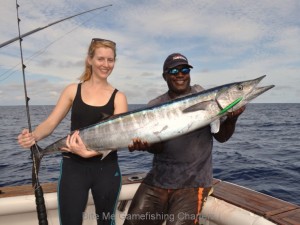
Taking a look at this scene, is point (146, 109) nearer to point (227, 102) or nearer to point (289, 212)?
point (227, 102)

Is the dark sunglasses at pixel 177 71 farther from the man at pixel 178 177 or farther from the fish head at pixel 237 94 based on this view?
the fish head at pixel 237 94

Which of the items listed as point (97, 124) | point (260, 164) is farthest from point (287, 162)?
point (97, 124)

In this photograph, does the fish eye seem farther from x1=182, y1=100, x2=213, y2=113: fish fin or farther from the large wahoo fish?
x1=182, y1=100, x2=213, y2=113: fish fin

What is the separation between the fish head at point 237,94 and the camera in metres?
3.84

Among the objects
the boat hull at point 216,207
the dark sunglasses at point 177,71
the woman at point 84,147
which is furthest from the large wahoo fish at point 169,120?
the boat hull at point 216,207

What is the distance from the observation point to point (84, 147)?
3777 millimetres

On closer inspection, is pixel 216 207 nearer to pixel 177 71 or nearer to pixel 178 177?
pixel 178 177

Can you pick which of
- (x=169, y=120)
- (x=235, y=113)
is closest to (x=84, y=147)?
(x=169, y=120)

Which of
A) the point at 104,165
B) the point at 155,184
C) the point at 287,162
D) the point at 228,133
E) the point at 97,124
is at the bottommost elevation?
the point at 287,162

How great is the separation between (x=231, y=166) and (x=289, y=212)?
29.7 feet

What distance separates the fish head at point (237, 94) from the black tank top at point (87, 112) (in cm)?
142

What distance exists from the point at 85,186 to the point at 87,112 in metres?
0.94

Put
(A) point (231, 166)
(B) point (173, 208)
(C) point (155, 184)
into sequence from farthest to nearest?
1. (A) point (231, 166)
2. (C) point (155, 184)
3. (B) point (173, 208)

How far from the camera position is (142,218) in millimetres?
4168
